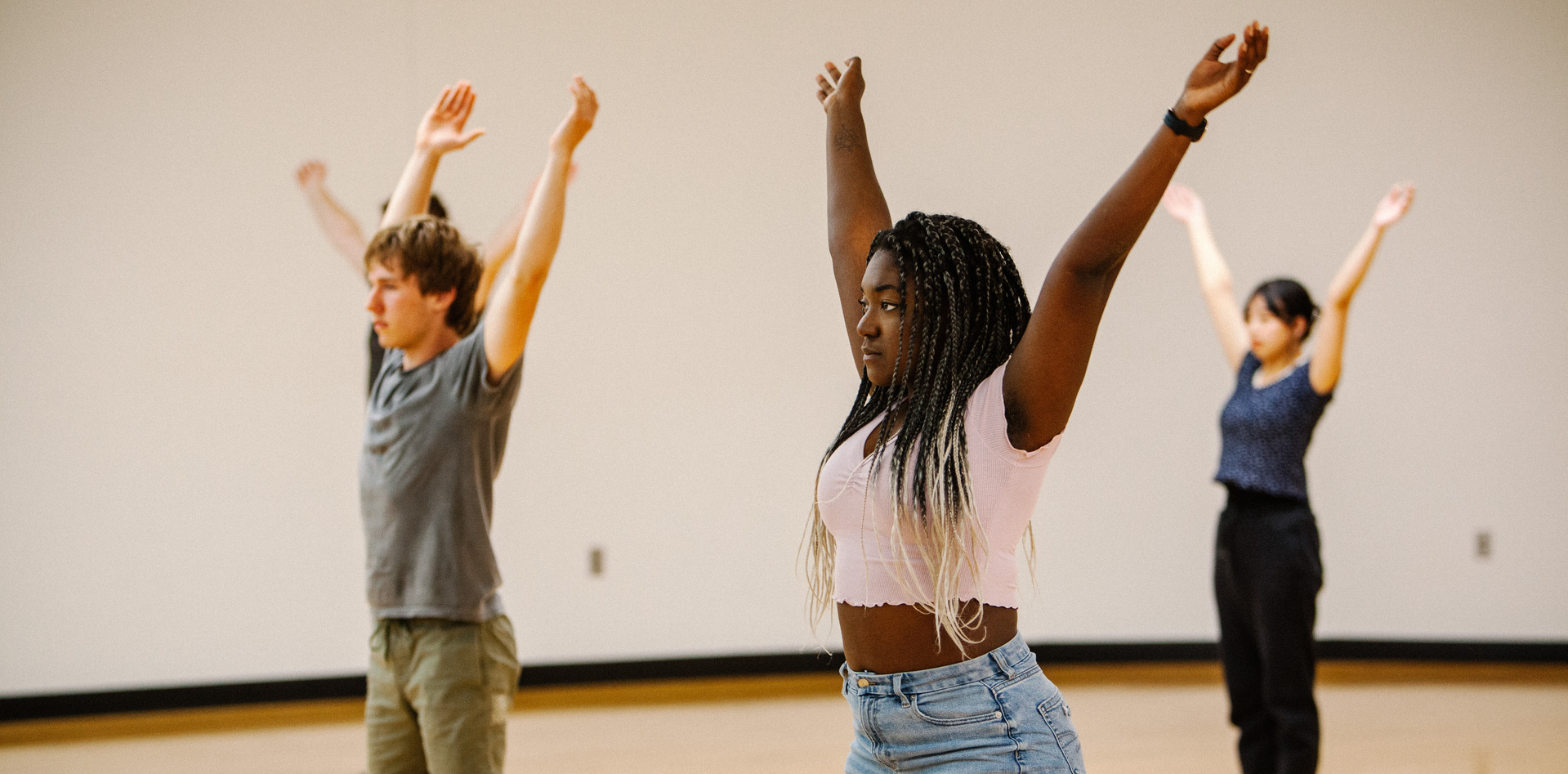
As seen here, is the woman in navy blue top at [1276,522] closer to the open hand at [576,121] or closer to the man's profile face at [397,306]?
the open hand at [576,121]

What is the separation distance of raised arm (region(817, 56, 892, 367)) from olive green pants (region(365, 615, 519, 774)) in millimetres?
697

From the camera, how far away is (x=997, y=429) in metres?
1.19

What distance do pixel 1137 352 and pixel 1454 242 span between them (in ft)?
4.28

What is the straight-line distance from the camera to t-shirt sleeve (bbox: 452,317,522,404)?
1746 mm

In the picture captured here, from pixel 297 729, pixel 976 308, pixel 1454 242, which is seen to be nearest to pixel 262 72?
pixel 297 729

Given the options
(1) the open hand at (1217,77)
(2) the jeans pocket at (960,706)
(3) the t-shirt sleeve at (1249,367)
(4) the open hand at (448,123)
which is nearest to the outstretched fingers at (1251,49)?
(1) the open hand at (1217,77)

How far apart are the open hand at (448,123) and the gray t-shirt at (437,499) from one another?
0.46 metres

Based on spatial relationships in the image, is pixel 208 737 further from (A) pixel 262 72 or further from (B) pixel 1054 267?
(B) pixel 1054 267

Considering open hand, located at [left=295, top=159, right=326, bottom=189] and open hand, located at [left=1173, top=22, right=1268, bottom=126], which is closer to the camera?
open hand, located at [left=1173, top=22, right=1268, bottom=126]

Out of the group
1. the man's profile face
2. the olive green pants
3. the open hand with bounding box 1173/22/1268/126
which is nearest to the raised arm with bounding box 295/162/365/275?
the man's profile face

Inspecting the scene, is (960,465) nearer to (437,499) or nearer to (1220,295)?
(437,499)

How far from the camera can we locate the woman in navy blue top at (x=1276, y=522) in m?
2.65

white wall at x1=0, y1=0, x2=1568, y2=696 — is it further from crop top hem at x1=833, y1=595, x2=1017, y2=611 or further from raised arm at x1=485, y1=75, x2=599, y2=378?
crop top hem at x1=833, y1=595, x2=1017, y2=611

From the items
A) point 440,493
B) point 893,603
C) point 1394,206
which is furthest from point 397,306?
point 1394,206
